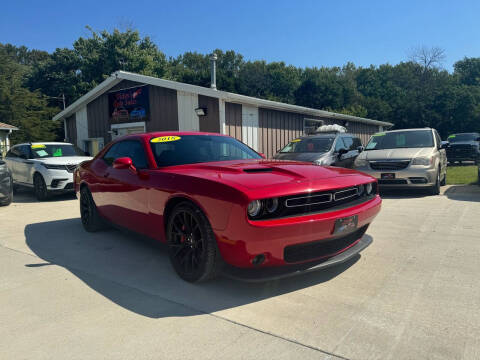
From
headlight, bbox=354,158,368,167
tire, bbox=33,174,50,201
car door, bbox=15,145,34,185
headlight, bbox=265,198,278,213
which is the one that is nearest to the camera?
headlight, bbox=265,198,278,213

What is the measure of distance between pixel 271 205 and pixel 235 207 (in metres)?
0.30

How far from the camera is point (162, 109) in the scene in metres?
13.9

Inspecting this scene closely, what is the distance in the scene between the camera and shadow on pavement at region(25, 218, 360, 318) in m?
2.97

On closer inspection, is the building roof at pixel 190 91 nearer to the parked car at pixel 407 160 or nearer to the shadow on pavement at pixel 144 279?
the parked car at pixel 407 160

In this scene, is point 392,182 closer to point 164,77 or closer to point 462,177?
point 462,177

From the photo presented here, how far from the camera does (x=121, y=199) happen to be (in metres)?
4.38

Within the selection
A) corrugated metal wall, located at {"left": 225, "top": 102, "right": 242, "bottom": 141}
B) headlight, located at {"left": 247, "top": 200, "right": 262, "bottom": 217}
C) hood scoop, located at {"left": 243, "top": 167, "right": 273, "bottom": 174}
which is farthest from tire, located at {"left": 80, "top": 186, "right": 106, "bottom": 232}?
corrugated metal wall, located at {"left": 225, "top": 102, "right": 242, "bottom": 141}

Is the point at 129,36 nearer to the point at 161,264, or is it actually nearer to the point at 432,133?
the point at 432,133

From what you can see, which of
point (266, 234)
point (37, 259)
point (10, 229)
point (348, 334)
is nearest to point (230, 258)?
point (266, 234)

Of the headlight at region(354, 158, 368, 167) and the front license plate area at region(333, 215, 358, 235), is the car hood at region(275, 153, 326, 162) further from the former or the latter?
the front license plate area at region(333, 215, 358, 235)

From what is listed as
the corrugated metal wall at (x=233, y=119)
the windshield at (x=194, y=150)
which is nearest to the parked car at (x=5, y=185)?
the windshield at (x=194, y=150)

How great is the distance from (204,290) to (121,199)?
1.78 m

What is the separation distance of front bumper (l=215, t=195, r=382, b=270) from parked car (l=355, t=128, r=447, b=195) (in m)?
5.81

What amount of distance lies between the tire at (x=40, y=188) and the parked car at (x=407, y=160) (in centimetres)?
780
